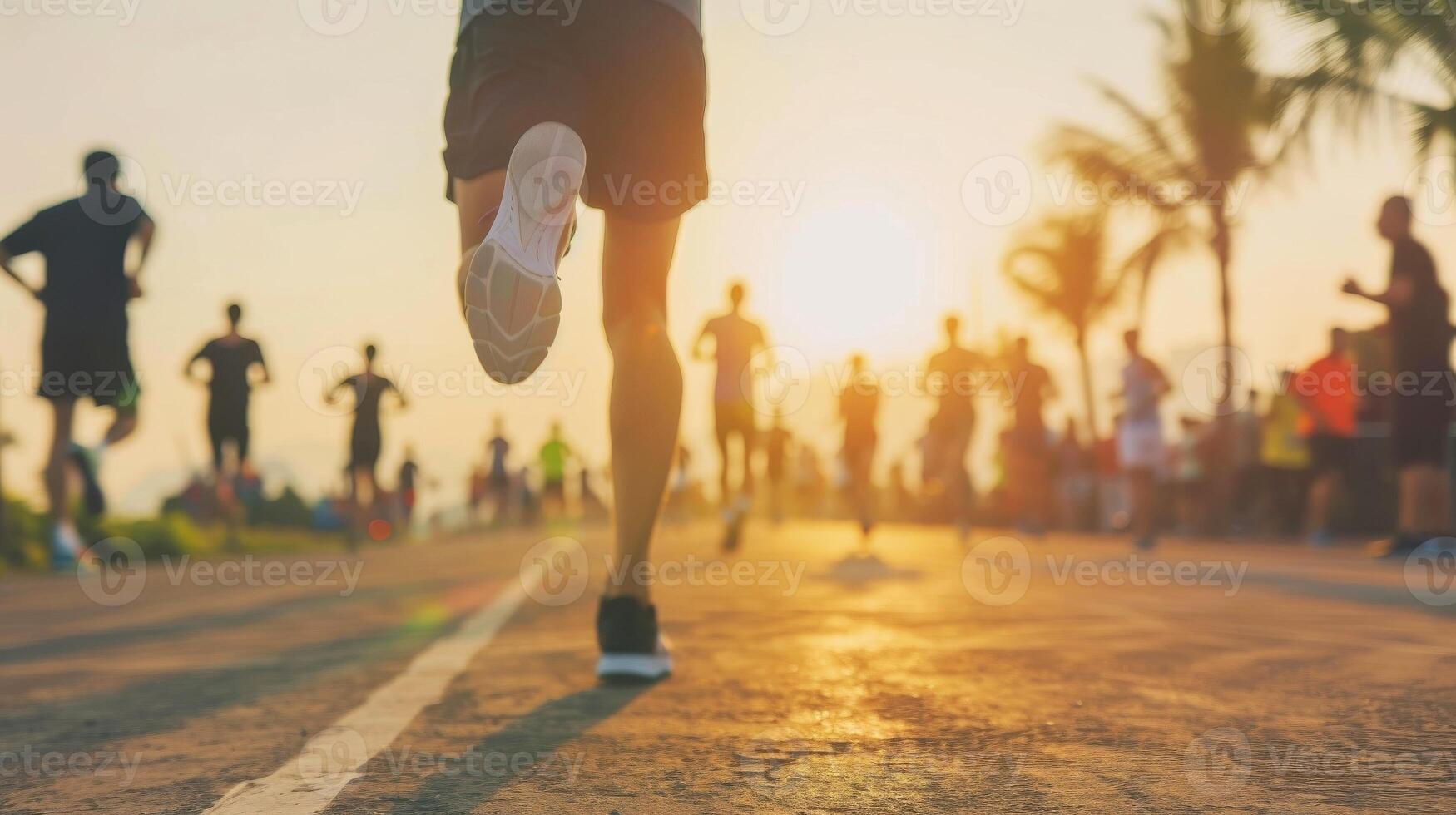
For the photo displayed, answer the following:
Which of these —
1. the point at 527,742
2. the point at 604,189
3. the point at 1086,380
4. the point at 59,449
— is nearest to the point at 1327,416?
the point at 59,449

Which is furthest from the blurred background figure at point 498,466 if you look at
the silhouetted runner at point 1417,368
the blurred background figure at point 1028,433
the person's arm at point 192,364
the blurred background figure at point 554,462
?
the silhouetted runner at point 1417,368

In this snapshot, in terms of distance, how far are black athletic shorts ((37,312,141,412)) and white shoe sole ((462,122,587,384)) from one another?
6.40 meters

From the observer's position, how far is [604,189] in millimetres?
3420

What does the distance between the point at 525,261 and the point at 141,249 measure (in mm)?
6857

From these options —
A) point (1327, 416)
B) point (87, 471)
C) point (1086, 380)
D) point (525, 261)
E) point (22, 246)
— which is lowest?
point (87, 471)

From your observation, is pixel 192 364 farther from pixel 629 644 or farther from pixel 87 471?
pixel 629 644

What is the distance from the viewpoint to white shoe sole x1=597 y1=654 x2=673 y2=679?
315 centimetres

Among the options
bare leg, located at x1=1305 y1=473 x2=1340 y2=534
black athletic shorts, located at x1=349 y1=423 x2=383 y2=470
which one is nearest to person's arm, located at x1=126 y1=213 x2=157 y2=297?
black athletic shorts, located at x1=349 y1=423 x2=383 y2=470

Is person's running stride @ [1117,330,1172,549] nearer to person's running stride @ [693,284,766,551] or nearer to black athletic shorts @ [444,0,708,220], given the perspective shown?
person's running stride @ [693,284,766,551]

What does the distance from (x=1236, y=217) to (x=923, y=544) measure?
13.6 meters

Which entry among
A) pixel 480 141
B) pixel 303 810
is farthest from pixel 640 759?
pixel 480 141

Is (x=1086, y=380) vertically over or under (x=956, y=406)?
over

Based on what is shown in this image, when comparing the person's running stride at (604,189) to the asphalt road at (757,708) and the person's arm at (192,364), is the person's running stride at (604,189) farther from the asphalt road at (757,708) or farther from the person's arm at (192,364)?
the person's arm at (192,364)

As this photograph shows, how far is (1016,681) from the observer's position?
3.15 metres
